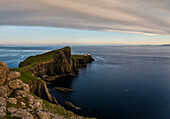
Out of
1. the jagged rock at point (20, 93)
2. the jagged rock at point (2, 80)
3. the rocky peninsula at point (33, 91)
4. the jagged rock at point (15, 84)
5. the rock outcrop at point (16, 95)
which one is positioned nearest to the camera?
the rocky peninsula at point (33, 91)

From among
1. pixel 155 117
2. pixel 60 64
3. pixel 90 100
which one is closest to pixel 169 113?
pixel 155 117

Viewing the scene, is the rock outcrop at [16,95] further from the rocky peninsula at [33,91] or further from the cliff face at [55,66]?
the cliff face at [55,66]

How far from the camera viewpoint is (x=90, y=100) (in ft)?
163

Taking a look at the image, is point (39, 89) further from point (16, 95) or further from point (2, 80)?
point (2, 80)

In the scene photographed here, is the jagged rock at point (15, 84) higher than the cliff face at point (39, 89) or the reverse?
higher

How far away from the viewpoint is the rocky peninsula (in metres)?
19.7

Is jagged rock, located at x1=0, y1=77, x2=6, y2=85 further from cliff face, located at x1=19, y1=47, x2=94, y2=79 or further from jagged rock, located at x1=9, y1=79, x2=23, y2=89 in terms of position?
cliff face, located at x1=19, y1=47, x2=94, y2=79

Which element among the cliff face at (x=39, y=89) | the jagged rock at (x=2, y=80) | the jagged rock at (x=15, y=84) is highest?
the jagged rock at (x=2, y=80)

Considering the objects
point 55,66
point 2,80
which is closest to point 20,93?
point 2,80

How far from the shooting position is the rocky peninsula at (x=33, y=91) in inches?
776

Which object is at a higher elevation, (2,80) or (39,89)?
(2,80)

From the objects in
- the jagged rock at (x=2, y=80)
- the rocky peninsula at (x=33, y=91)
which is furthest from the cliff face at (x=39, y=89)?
the jagged rock at (x=2, y=80)

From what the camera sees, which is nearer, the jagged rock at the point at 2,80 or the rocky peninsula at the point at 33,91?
the rocky peninsula at the point at 33,91

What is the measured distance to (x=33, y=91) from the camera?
39.3 m
